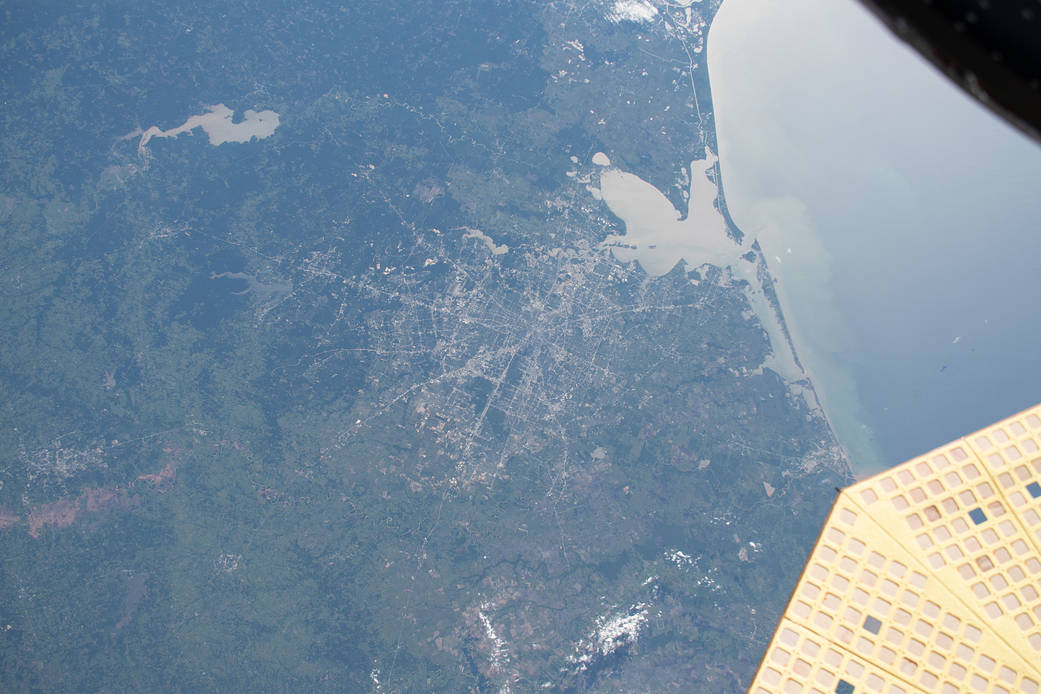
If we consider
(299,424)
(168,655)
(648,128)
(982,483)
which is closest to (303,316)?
(299,424)

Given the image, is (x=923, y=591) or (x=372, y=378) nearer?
(x=923, y=591)

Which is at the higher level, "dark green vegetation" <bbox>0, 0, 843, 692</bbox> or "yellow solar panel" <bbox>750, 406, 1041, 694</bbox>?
"yellow solar panel" <bbox>750, 406, 1041, 694</bbox>

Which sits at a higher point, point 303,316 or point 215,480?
point 303,316

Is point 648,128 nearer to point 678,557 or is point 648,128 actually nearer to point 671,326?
point 671,326

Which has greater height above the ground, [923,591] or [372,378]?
[923,591]

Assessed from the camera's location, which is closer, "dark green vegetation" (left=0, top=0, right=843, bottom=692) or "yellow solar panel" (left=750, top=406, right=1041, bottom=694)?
"yellow solar panel" (left=750, top=406, right=1041, bottom=694)
